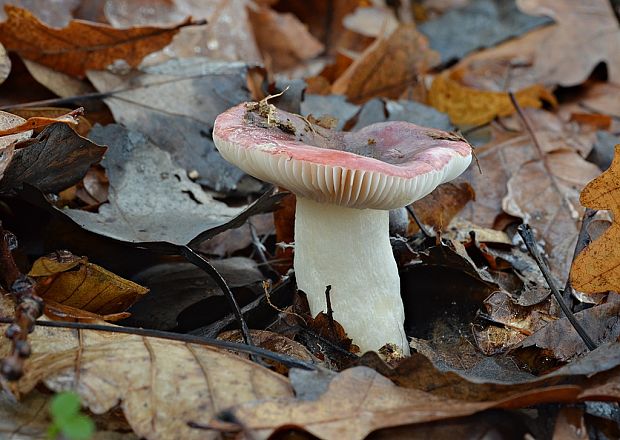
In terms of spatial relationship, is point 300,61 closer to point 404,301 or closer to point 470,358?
point 404,301

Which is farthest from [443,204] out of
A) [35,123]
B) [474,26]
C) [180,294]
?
A: [474,26]

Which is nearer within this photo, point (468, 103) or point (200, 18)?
point (468, 103)

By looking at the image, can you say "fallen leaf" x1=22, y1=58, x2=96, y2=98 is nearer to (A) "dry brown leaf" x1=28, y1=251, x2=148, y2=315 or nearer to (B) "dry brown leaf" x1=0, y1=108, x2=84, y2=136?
(B) "dry brown leaf" x1=0, y1=108, x2=84, y2=136

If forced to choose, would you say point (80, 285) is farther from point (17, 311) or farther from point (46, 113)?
point (46, 113)

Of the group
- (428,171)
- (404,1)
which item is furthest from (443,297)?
(404,1)

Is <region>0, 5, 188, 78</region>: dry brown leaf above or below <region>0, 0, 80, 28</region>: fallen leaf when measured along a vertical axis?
above

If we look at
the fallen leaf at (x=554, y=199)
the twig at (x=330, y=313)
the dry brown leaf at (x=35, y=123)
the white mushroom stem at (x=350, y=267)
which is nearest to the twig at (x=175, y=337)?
the twig at (x=330, y=313)

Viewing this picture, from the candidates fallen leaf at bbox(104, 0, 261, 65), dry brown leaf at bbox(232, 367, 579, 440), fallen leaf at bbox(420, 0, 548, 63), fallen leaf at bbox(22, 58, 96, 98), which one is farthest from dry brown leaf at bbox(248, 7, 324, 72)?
dry brown leaf at bbox(232, 367, 579, 440)
